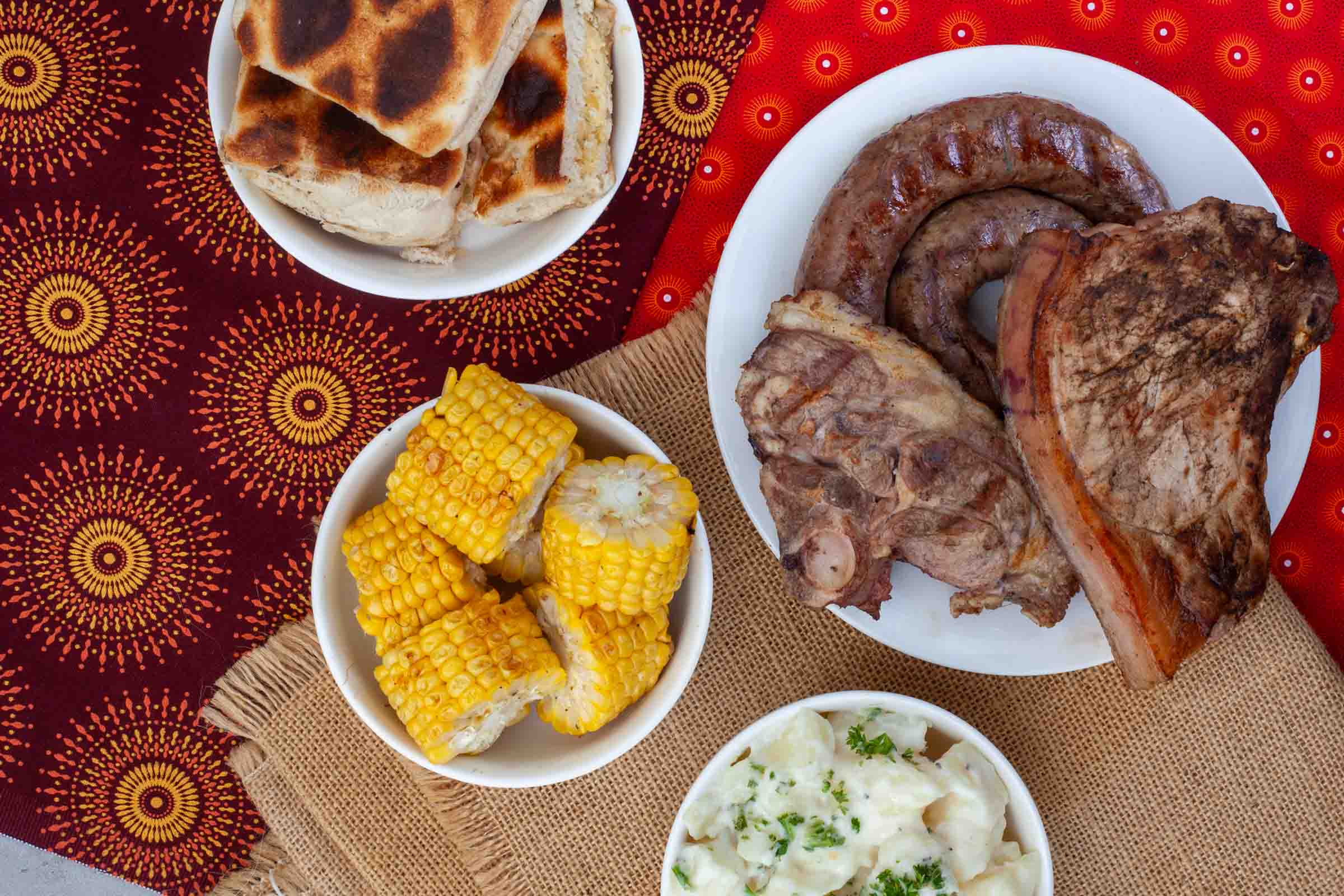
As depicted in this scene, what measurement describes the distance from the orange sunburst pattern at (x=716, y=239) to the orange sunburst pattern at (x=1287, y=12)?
1450 mm

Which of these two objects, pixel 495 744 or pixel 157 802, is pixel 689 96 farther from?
Result: pixel 157 802

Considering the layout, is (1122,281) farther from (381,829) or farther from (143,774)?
(143,774)

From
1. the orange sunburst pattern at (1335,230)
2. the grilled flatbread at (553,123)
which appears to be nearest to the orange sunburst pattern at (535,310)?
the grilled flatbread at (553,123)

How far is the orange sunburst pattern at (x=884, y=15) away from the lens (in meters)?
2.69

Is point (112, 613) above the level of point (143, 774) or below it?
above

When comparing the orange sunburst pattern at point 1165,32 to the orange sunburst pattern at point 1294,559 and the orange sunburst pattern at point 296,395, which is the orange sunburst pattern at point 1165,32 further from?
the orange sunburst pattern at point 296,395

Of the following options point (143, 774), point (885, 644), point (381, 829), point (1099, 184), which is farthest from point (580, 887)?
point (1099, 184)

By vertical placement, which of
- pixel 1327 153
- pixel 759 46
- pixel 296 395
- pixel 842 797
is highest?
pixel 759 46

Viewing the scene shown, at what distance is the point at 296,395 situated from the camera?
272 cm

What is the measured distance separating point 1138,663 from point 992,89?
1.31 m

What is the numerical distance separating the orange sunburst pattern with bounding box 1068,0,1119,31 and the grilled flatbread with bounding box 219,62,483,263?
158 cm

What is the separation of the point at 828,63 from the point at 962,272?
2.50 feet

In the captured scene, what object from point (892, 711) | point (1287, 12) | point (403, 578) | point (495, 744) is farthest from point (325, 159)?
point (1287, 12)

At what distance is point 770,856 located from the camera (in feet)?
7.80
